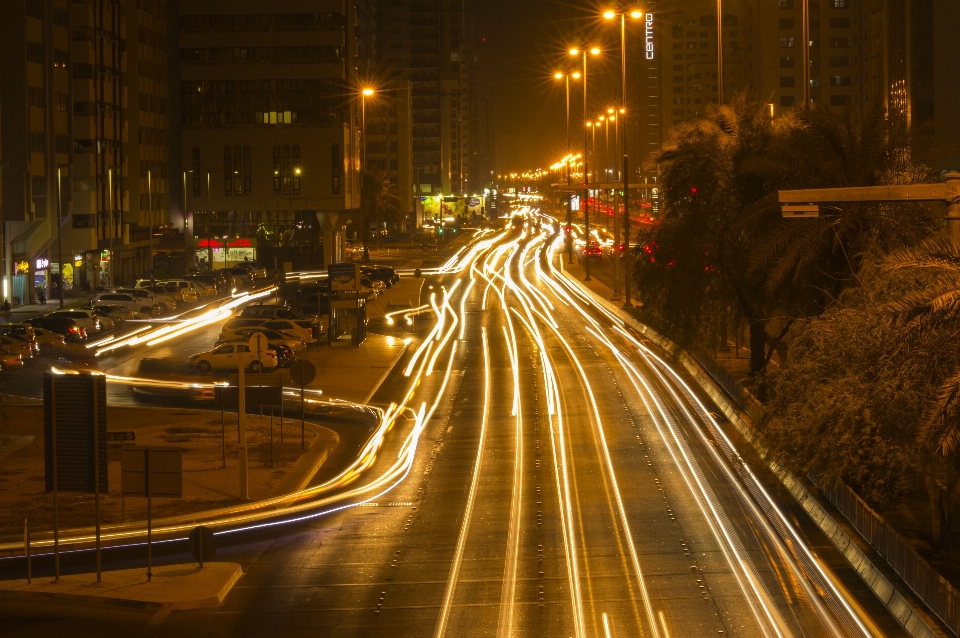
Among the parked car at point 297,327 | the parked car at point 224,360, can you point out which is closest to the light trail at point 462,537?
the parked car at point 224,360

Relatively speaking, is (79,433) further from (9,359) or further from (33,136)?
(33,136)

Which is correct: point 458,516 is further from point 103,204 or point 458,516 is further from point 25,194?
point 103,204

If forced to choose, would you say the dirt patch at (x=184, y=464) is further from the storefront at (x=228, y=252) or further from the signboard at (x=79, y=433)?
the storefront at (x=228, y=252)

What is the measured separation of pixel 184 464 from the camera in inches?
949

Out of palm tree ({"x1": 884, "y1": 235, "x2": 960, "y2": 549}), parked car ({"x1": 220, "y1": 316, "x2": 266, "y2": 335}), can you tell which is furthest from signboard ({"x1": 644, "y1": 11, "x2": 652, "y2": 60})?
palm tree ({"x1": 884, "y1": 235, "x2": 960, "y2": 549})

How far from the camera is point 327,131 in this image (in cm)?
8200

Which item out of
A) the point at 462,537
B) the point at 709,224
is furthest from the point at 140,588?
the point at 709,224

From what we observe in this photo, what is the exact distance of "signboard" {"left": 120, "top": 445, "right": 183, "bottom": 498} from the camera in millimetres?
16000

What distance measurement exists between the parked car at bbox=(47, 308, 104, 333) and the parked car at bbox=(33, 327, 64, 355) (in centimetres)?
227

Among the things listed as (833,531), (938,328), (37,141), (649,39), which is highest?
(649,39)

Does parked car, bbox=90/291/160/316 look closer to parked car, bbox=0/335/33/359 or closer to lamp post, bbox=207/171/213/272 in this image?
parked car, bbox=0/335/33/359

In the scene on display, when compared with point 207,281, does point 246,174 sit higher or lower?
higher

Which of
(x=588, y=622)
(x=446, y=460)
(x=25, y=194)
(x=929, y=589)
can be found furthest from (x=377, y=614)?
(x=25, y=194)

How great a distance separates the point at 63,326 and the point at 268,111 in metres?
42.3
